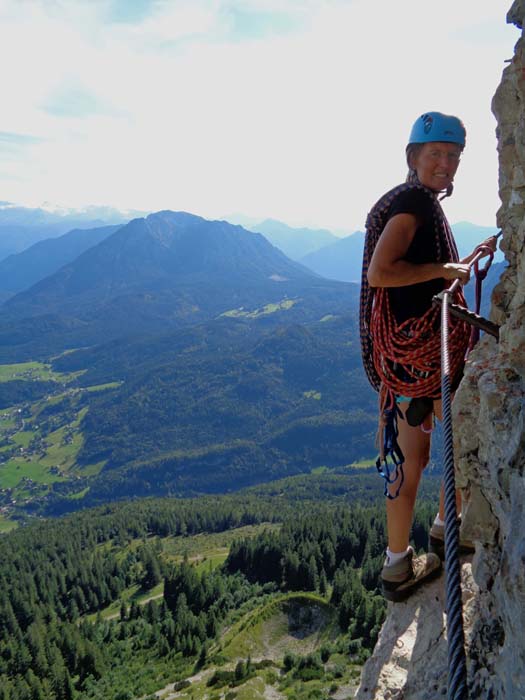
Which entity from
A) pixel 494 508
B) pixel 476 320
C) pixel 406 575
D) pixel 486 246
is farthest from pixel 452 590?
pixel 406 575

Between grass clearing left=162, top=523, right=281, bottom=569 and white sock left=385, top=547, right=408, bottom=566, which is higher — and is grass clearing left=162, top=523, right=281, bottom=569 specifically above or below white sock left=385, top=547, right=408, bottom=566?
below

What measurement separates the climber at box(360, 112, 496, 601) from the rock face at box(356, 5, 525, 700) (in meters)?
0.43

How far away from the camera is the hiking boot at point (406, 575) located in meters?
5.98

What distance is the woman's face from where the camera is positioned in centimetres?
491

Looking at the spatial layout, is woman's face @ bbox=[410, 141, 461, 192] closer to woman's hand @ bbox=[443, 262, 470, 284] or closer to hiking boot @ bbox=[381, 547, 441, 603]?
woman's hand @ bbox=[443, 262, 470, 284]

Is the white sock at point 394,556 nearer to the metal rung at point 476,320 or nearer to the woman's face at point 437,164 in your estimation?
the metal rung at point 476,320

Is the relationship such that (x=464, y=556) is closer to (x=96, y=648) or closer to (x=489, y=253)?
(x=489, y=253)

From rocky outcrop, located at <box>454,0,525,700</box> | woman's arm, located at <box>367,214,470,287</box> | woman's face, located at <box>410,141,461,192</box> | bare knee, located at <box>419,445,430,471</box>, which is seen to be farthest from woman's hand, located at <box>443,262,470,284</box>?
bare knee, located at <box>419,445,430,471</box>

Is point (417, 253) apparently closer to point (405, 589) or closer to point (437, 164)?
point (437, 164)

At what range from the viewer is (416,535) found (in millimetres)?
62188

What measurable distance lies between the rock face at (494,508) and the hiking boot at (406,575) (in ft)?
0.41

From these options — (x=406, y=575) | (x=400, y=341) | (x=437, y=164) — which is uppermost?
(x=437, y=164)

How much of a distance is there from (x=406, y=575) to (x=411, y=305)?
306cm

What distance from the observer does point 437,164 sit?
4934mm
